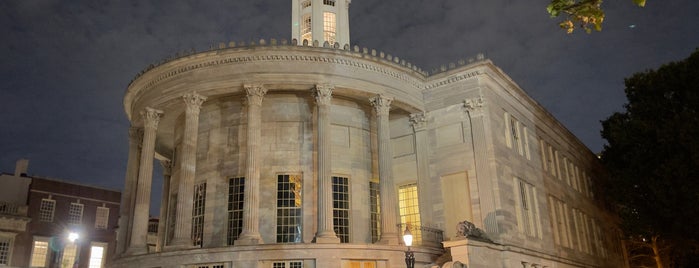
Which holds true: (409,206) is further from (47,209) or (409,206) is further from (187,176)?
(47,209)

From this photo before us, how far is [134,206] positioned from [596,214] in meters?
36.3

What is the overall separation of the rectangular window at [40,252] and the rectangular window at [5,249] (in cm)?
203

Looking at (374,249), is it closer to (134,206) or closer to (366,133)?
(366,133)

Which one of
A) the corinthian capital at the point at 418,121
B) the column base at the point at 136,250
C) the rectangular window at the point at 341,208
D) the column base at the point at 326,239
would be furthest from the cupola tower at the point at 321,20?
the column base at the point at 136,250

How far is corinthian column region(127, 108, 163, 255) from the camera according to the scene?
2747 centimetres

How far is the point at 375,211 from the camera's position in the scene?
99.0 ft

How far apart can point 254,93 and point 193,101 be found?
11.0 ft

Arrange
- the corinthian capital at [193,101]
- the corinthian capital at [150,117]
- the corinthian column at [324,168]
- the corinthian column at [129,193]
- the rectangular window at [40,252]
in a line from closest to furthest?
1. the corinthian column at [324,168]
2. the corinthian capital at [193,101]
3. the corinthian capital at [150,117]
4. the corinthian column at [129,193]
5. the rectangular window at [40,252]

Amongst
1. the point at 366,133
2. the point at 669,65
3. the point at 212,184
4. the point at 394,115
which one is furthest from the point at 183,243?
the point at 669,65

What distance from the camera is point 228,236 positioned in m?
28.2

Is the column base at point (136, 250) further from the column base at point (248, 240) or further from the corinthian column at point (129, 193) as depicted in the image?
the column base at point (248, 240)

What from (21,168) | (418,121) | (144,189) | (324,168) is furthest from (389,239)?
(21,168)

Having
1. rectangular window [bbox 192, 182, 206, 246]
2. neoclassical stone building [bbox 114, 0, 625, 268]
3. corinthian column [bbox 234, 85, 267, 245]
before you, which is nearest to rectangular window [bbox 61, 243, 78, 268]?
neoclassical stone building [bbox 114, 0, 625, 268]

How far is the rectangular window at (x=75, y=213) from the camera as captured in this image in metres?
51.5
